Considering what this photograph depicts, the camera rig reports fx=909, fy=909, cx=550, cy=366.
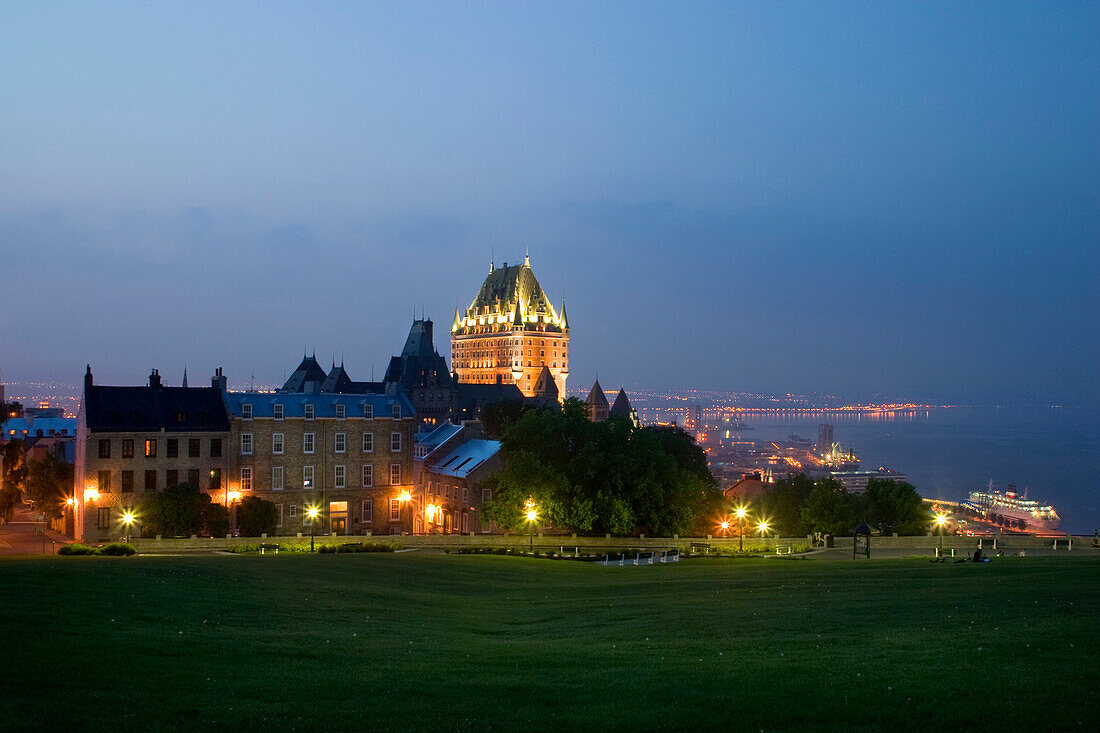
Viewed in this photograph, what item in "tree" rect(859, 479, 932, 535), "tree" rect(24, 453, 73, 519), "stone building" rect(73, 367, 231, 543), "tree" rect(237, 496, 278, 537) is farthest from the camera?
"tree" rect(859, 479, 932, 535)

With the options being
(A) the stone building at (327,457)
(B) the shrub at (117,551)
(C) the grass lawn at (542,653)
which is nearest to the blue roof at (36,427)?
(A) the stone building at (327,457)

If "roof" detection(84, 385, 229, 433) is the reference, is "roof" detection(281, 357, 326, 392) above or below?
above

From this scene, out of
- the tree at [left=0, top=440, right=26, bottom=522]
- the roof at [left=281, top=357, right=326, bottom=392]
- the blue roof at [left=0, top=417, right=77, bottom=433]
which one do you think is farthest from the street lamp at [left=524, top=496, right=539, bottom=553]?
the roof at [left=281, top=357, right=326, bottom=392]

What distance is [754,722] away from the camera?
14.0m

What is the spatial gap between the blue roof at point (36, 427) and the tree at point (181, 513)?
52482 mm

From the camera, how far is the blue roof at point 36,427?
10509 centimetres

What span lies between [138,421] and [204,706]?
183 feet

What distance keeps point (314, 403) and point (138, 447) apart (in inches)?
519

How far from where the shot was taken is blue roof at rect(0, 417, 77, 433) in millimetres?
105094

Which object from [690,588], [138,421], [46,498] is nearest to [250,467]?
[138,421]

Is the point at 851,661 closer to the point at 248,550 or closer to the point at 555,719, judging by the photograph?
the point at 555,719

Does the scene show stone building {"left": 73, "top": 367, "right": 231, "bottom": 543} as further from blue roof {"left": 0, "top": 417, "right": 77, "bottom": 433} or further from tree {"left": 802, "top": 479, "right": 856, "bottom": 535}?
blue roof {"left": 0, "top": 417, "right": 77, "bottom": 433}

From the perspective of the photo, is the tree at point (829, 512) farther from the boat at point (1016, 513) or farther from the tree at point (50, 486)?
the boat at point (1016, 513)

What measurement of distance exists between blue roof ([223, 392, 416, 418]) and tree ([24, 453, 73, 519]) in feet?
43.2
